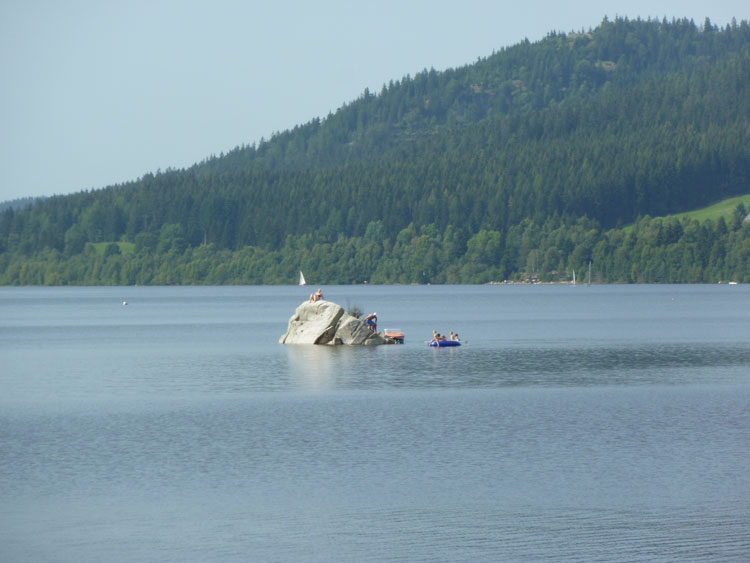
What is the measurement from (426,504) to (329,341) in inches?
2515

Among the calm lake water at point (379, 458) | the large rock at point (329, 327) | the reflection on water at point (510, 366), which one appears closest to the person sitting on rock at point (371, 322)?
the large rock at point (329, 327)

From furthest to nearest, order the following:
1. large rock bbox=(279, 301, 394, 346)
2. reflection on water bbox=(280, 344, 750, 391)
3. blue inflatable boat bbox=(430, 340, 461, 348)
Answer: blue inflatable boat bbox=(430, 340, 461, 348), large rock bbox=(279, 301, 394, 346), reflection on water bbox=(280, 344, 750, 391)

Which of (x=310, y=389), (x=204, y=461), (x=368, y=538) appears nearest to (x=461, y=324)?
(x=310, y=389)

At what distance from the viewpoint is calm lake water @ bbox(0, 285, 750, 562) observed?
92.7 feet

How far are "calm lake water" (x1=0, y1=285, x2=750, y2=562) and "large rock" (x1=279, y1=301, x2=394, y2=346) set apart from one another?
6930mm

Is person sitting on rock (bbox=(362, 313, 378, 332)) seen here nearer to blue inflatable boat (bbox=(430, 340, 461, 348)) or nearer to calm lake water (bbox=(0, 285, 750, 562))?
blue inflatable boat (bbox=(430, 340, 461, 348))

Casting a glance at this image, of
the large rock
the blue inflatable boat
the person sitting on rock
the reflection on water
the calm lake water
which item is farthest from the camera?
the blue inflatable boat

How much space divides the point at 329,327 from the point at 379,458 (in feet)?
178

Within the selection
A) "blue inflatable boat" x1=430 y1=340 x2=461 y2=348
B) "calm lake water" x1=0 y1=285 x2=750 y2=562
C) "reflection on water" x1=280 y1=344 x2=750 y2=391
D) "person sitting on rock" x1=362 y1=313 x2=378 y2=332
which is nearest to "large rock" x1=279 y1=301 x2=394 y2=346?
"person sitting on rock" x1=362 y1=313 x2=378 y2=332

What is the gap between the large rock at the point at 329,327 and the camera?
9350 cm

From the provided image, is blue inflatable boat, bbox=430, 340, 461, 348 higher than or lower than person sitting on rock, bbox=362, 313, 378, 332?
lower

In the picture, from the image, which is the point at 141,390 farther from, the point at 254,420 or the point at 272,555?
the point at 272,555

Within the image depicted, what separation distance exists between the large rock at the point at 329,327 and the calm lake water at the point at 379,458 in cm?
693

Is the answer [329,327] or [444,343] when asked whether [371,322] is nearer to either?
[329,327]
